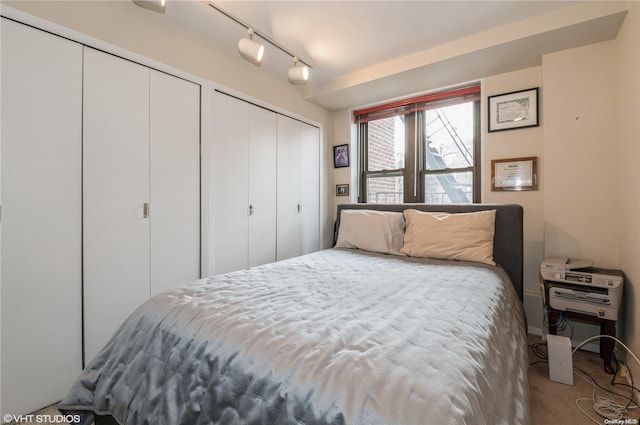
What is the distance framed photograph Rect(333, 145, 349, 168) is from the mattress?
2572mm

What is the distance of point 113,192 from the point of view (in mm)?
1907

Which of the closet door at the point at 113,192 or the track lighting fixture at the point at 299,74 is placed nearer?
the closet door at the point at 113,192

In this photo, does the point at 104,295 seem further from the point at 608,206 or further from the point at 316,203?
the point at 608,206

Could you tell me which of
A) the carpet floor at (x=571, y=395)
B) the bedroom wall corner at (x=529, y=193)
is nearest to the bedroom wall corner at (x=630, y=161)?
the carpet floor at (x=571, y=395)

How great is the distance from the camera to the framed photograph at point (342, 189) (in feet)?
12.7

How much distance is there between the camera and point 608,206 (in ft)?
7.20

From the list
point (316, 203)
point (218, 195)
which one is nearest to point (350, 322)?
point (218, 195)

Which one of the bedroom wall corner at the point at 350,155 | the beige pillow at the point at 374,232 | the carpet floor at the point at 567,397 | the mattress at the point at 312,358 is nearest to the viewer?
the mattress at the point at 312,358

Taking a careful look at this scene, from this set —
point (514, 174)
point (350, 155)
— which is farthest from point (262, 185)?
point (514, 174)

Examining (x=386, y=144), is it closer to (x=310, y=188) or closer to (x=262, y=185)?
(x=310, y=188)

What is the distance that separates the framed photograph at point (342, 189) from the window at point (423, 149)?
230 mm

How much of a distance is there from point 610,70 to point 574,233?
1295mm

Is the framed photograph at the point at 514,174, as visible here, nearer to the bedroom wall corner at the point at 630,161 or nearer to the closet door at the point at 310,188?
the bedroom wall corner at the point at 630,161

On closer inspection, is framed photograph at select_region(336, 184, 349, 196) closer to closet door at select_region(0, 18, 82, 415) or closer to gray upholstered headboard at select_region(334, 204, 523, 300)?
gray upholstered headboard at select_region(334, 204, 523, 300)
